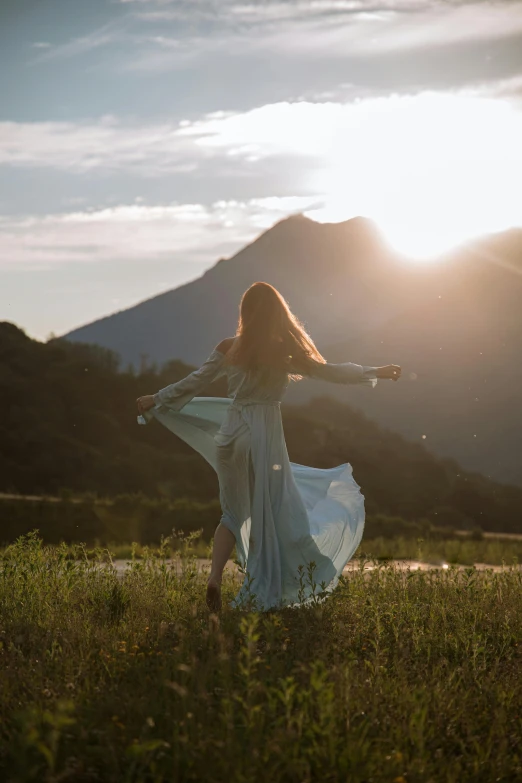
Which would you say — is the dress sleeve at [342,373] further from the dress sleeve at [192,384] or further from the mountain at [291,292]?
the mountain at [291,292]

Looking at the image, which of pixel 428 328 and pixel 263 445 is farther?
pixel 428 328

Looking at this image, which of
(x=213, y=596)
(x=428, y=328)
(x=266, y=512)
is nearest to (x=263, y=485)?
(x=266, y=512)

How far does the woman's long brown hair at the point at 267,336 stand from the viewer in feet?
19.4

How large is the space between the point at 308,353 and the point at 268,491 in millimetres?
989

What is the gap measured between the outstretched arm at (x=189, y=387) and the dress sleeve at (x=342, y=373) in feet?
2.03

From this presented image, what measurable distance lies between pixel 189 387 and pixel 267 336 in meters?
0.71

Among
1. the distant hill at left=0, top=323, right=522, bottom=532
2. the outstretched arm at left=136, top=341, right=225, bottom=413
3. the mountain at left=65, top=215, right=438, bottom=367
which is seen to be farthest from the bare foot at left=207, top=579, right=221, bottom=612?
the mountain at left=65, top=215, right=438, bottom=367

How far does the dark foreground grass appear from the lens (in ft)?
10.0

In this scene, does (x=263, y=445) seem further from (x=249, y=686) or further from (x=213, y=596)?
(x=249, y=686)

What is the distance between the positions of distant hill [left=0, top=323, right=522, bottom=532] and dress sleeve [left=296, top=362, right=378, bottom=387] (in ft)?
77.2

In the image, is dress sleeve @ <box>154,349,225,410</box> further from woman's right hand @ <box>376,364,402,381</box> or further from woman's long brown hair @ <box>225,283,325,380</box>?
woman's right hand @ <box>376,364,402,381</box>

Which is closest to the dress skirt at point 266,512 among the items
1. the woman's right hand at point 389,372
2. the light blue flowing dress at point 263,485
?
the light blue flowing dress at point 263,485

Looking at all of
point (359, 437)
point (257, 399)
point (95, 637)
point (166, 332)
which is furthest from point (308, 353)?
point (166, 332)

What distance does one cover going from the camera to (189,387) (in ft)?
20.4
